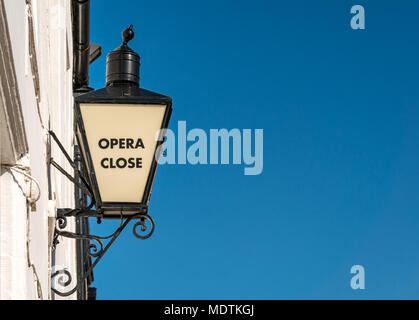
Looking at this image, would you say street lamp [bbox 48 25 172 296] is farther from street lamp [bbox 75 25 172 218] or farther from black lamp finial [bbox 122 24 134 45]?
black lamp finial [bbox 122 24 134 45]

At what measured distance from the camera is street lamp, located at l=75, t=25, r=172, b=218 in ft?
16.6

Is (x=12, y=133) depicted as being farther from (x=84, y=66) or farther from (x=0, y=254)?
(x=84, y=66)

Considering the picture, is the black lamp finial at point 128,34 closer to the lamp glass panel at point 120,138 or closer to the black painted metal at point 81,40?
the lamp glass panel at point 120,138

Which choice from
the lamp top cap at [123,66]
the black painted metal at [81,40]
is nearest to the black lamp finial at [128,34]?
the lamp top cap at [123,66]

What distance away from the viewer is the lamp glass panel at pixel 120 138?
5.05 metres

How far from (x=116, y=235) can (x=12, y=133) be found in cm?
152

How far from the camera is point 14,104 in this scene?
3.53 m

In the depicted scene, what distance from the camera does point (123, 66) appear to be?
212 inches

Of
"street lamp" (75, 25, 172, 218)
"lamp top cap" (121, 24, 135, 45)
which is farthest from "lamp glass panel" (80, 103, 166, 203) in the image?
"lamp top cap" (121, 24, 135, 45)

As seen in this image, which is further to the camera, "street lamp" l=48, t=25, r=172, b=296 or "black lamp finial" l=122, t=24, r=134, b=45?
"black lamp finial" l=122, t=24, r=134, b=45

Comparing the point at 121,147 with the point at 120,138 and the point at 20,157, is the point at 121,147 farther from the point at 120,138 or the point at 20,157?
the point at 20,157

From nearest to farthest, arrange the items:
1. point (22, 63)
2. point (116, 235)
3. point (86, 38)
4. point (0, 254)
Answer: point (0, 254), point (22, 63), point (116, 235), point (86, 38)
